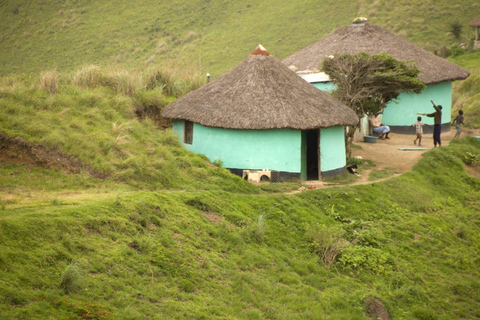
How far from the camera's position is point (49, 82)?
16750 mm

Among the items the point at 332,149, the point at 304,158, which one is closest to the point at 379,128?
the point at 332,149

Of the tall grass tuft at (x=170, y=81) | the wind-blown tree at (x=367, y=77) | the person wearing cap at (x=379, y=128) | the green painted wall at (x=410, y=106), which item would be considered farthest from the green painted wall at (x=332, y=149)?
the green painted wall at (x=410, y=106)

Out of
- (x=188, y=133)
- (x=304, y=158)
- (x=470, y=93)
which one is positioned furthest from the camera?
(x=470, y=93)

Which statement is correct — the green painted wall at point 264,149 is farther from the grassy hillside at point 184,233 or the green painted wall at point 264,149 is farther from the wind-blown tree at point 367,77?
the wind-blown tree at point 367,77

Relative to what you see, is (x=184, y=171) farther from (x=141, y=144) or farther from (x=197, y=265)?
(x=197, y=265)

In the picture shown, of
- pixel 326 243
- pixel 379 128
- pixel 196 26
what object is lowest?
pixel 326 243

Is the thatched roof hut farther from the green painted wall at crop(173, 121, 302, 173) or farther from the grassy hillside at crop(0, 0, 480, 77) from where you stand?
the green painted wall at crop(173, 121, 302, 173)

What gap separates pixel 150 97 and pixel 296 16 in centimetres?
2870

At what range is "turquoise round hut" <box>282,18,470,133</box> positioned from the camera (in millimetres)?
24766

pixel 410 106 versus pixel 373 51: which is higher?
pixel 373 51

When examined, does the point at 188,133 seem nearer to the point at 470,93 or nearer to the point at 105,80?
the point at 105,80

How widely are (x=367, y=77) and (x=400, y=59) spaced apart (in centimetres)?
649

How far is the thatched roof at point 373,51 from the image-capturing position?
2492cm

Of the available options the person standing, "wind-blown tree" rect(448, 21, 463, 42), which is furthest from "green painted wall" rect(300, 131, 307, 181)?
"wind-blown tree" rect(448, 21, 463, 42)
